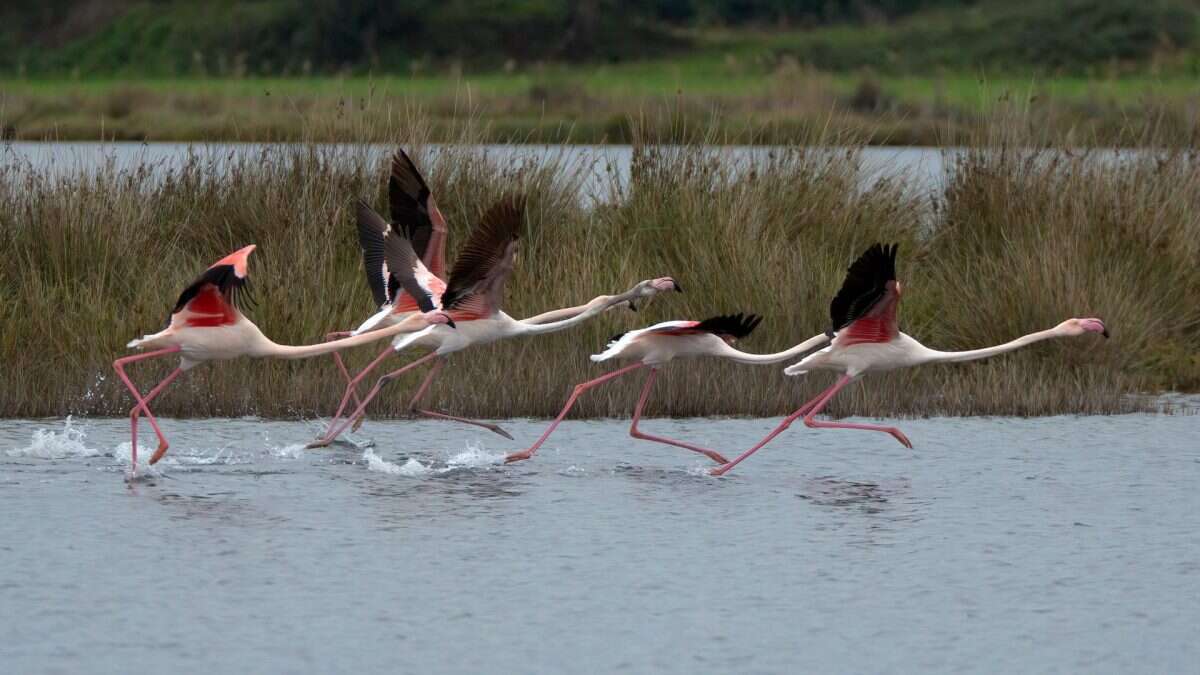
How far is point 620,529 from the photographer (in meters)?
9.12

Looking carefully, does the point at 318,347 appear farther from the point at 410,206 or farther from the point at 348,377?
the point at 410,206

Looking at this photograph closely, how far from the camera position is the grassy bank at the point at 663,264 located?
12.2 metres

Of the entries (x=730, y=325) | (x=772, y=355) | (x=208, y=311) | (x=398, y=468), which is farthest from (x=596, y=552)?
(x=208, y=311)

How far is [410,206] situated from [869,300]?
9.55 feet

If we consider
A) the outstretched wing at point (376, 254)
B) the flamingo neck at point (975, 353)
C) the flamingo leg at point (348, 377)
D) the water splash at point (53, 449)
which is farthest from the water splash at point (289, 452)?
the flamingo neck at point (975, 353)

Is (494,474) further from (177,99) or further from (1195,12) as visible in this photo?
(1195,12)

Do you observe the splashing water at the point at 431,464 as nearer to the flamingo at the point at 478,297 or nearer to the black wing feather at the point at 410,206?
the flamingo at the point at 478,297

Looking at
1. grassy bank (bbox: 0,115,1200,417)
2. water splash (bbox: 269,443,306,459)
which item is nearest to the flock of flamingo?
water splash (bbox: 269,443,306,459)

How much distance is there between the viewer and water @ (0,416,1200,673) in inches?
284

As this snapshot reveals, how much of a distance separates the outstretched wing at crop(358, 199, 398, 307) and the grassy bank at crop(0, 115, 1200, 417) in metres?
0.68

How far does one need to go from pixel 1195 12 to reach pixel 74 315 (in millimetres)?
52775

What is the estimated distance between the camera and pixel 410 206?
11.6m

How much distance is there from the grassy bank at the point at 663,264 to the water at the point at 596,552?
1.65 ft

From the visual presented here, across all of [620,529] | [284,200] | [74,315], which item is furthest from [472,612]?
[284,200]
